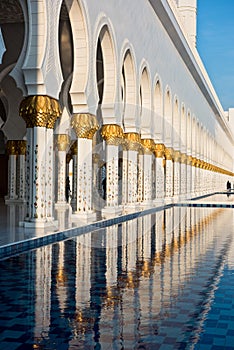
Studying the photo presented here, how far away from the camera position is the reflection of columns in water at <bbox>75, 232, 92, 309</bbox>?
2.45 meters

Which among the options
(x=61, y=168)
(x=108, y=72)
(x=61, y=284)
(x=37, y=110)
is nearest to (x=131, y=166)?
(x=61, y=168)

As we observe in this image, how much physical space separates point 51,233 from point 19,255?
86 cm

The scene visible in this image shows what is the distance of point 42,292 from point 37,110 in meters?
2.57

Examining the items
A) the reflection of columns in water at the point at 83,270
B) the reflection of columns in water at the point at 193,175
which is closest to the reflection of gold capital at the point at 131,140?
the reflection of columns in water at the point at 83,270

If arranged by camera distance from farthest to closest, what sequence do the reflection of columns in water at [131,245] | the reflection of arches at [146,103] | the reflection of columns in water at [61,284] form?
the reflection of arches at [146,103] < the reflection of columns in water at [131,245] < the reflection of columns in water at [61,284]

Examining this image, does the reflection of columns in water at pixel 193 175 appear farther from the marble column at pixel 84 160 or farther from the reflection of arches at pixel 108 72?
the marble column at pixel 84 160

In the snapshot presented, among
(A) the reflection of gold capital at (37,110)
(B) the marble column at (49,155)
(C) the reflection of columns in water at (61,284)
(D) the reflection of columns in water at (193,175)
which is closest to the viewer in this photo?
(C) the reflection of columns in water at (61,284)

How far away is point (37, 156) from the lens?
482cm

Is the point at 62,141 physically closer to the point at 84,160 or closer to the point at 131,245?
the point at 84,160

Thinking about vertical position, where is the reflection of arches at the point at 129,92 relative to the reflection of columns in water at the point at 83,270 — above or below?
above

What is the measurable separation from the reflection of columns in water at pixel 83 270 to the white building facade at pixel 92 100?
21.5 inches

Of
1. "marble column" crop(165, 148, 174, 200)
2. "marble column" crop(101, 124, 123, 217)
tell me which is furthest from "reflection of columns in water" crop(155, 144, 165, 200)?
"marble column" crop(101, 124, 123, 217)

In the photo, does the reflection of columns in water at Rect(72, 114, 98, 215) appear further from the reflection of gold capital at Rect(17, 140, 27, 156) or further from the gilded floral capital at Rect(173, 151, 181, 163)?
the gilded floral capital at Rect(173, 151, 181, 163)

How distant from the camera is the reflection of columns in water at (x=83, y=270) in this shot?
245 cm
